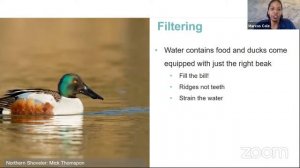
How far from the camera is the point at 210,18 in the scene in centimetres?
718

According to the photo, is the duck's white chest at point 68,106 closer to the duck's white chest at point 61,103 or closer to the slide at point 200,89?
the duck's white chest at point 61,103

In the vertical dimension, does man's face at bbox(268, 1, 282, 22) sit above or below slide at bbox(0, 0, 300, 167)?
above

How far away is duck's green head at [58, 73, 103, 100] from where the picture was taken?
830cm

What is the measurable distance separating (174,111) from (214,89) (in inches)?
14.5

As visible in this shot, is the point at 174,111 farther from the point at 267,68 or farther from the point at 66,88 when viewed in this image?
the point at 66,88

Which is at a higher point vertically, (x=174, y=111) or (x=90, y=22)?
(x=90, y=22)

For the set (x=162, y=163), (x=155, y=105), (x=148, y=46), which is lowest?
(x=162, y=163)

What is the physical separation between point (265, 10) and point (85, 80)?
2.11 metres

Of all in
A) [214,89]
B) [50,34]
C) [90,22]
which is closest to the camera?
[214,89]

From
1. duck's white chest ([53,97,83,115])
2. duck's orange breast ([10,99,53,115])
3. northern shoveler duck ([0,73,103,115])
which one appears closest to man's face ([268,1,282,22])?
northern shoveler duck ([0,73,103,115])

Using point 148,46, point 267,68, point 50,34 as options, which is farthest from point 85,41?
point 267,68

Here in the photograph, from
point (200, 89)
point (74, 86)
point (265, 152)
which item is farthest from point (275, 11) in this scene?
point (74, 86)

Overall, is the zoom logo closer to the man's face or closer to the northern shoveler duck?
the man's face

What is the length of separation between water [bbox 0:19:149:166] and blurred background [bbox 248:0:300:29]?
862 millimetres
